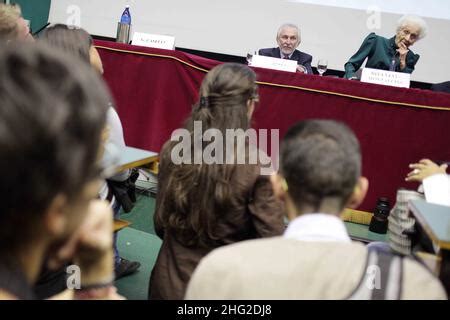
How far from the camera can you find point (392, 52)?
3703 mm

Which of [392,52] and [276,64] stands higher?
[392,52]

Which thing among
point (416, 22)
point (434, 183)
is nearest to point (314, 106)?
point (416, 22)

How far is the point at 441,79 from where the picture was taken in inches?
186

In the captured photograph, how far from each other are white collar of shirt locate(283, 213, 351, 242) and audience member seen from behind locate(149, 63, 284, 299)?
1.78ft

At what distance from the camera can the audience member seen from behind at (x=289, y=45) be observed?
3750 millimetres

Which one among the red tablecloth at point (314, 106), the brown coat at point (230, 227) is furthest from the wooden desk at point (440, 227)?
the red tablecloth at point (314, 106)

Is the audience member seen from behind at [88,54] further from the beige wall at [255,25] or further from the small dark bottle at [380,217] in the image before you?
the beige wall at [255,25]

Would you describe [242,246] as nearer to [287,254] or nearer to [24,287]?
[287,254]

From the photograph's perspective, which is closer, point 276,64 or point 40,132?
point 40,132

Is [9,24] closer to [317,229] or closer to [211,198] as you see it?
[211,198]

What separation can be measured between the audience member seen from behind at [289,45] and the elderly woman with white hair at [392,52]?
394mm

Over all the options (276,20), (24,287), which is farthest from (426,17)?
(24,287)

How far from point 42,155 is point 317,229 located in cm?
53

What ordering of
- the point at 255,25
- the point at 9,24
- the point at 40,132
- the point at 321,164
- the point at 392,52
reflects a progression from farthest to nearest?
the point at 255,25 → the point at 392,52 → the point at 9,24 → the point at 321,164 → the point at 40,132
